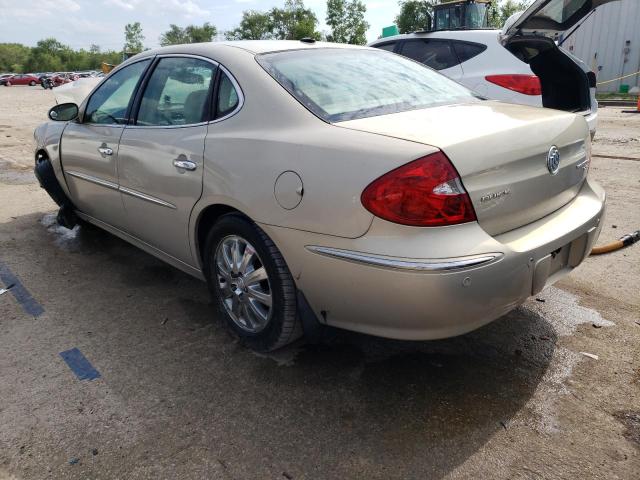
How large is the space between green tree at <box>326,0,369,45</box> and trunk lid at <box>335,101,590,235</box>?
7233cm

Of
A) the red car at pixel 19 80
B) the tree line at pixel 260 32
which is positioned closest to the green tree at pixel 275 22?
the tree line at pixel 260 32

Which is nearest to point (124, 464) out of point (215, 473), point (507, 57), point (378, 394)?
point (215, 473)

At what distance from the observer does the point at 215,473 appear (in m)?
2.08

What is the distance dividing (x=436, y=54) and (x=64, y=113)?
15.1 ft

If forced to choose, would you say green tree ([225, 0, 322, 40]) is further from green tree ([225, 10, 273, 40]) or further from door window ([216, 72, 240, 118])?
door window ([216, 72, 240, 118])

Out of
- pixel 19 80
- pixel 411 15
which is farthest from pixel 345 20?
pixel 19 80

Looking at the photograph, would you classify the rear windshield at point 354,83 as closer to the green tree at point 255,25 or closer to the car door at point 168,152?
the car door at point 168,152

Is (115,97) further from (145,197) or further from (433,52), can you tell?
(433,52)

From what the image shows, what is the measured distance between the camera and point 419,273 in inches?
81.0

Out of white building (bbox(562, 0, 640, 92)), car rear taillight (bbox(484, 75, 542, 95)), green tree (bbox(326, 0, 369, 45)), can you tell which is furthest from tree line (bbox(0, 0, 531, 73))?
car rear taillight (bbox(484, 75, 542, 95))

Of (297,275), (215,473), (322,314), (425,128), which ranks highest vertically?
(425,128)

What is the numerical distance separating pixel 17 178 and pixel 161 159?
5.58 m

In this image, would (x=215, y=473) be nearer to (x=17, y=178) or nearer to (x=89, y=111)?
(x=89, y=111)

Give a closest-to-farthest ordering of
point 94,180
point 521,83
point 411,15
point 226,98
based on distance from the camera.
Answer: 1. point 226,98
2. point 94,180
3. point 521,83
4. point 411,15
